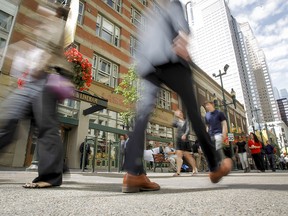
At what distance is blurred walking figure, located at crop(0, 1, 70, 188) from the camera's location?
2.18m

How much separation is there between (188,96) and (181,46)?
57 cm

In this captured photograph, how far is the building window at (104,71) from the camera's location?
50.6 ft

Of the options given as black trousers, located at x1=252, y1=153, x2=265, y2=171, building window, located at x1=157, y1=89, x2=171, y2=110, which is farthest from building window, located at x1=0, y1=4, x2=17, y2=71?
black trousers, located at x1=252, y1=153, x2=265, y2=171

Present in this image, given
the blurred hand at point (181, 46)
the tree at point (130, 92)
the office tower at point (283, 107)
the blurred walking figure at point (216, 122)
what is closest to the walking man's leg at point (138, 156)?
the blurred hand at point (181, 46)

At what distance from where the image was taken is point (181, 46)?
7.90 ft

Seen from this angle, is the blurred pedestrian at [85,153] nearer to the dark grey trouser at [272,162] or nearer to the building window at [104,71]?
the building window at [104,71]

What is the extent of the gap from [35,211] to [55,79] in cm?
161

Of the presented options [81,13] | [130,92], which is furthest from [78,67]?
[81,13]

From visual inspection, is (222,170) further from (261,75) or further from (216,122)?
(261,75)

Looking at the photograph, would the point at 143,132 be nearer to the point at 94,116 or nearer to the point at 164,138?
the point at 94,116

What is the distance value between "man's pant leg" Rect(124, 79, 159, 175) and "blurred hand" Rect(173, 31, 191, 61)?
49 centimetres

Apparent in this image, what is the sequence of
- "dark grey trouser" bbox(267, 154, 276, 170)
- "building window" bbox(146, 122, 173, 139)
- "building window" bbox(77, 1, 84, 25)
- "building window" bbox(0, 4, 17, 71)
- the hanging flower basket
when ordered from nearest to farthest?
the hanging flower basket < "dark grey trouser" bbox(267, 154, 276, 170) < "building window" bbox(0, 4, 17, 71) < "building window" bbox(77, 1, 84, 25) < "building window" bbox(146, 122, 173, 139)

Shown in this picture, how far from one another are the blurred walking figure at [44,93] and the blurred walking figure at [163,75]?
0.82m

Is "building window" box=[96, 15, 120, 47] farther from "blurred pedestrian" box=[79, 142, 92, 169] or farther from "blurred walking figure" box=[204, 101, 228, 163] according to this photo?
"blurred walking figure" box=[204, 101, 228, 163]
